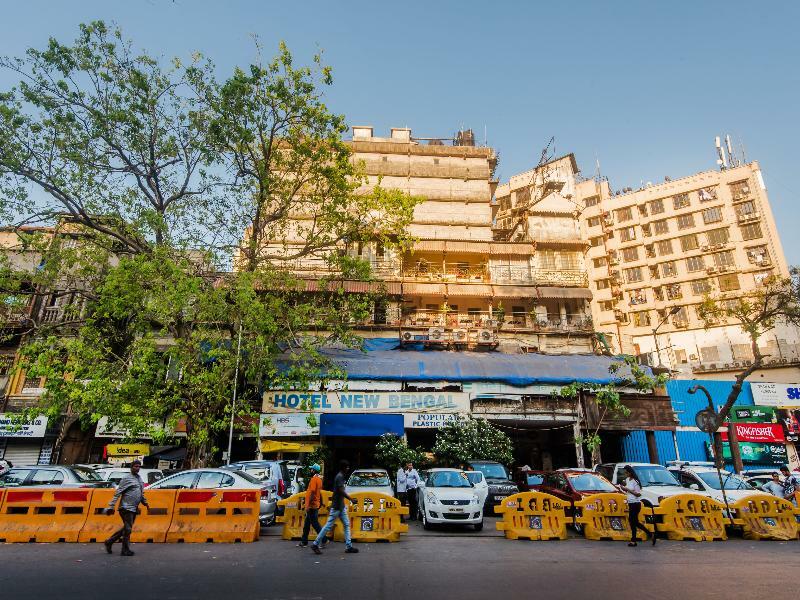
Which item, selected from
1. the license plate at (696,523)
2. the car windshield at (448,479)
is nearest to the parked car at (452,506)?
the car windshield at (448,479)

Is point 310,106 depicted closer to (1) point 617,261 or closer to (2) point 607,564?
(2) point 607,564

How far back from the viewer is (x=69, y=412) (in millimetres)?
24031

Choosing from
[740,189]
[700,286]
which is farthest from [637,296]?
[740,189]

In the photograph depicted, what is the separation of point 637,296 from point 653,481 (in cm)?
4094

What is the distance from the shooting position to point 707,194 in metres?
46.9

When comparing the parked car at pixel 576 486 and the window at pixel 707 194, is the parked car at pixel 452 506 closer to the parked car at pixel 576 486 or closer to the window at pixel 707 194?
the parked car at pixel 576 486

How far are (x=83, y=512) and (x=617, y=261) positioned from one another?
2045 inches

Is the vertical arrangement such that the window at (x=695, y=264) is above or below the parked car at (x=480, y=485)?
above

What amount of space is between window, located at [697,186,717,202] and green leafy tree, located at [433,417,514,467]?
40.9 meters

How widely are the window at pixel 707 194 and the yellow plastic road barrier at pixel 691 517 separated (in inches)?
1803

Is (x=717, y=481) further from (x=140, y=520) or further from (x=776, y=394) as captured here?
(x=776, y=394)

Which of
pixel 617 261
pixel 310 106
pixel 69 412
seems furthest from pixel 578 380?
pixel 617 261

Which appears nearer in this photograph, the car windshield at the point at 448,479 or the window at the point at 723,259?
the car windshield at the point at 448,479

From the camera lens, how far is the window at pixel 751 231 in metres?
43.7
